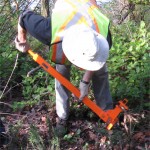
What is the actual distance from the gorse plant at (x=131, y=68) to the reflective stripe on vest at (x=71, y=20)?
103 centimetres

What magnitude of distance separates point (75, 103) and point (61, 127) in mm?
387

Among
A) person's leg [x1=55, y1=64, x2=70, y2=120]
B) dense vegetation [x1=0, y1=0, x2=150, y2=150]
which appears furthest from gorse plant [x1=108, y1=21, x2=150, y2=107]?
person's leg [x1=55, y1=64, x2=70, y2=120]

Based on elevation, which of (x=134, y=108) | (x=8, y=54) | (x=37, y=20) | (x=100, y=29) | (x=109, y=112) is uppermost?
(x=37, y=20)

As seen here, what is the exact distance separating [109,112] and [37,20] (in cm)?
109

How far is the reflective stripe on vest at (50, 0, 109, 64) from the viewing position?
2.80m

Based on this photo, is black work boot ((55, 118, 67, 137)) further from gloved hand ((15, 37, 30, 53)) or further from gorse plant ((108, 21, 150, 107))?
gloved hand ((15, 37, 30, 53))

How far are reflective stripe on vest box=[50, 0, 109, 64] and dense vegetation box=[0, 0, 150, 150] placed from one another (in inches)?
22.9

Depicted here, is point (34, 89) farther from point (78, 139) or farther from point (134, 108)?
point (134, 108)

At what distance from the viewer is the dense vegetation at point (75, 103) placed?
319cm

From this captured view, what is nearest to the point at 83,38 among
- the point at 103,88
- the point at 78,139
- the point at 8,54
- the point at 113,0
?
the point at 103,88

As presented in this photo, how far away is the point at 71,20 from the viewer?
2.80 metres

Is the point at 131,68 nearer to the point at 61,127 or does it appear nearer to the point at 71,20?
the point at 61,127

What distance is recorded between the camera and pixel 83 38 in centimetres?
255

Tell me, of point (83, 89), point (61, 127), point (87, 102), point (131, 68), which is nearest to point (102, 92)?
point (87, 102)
